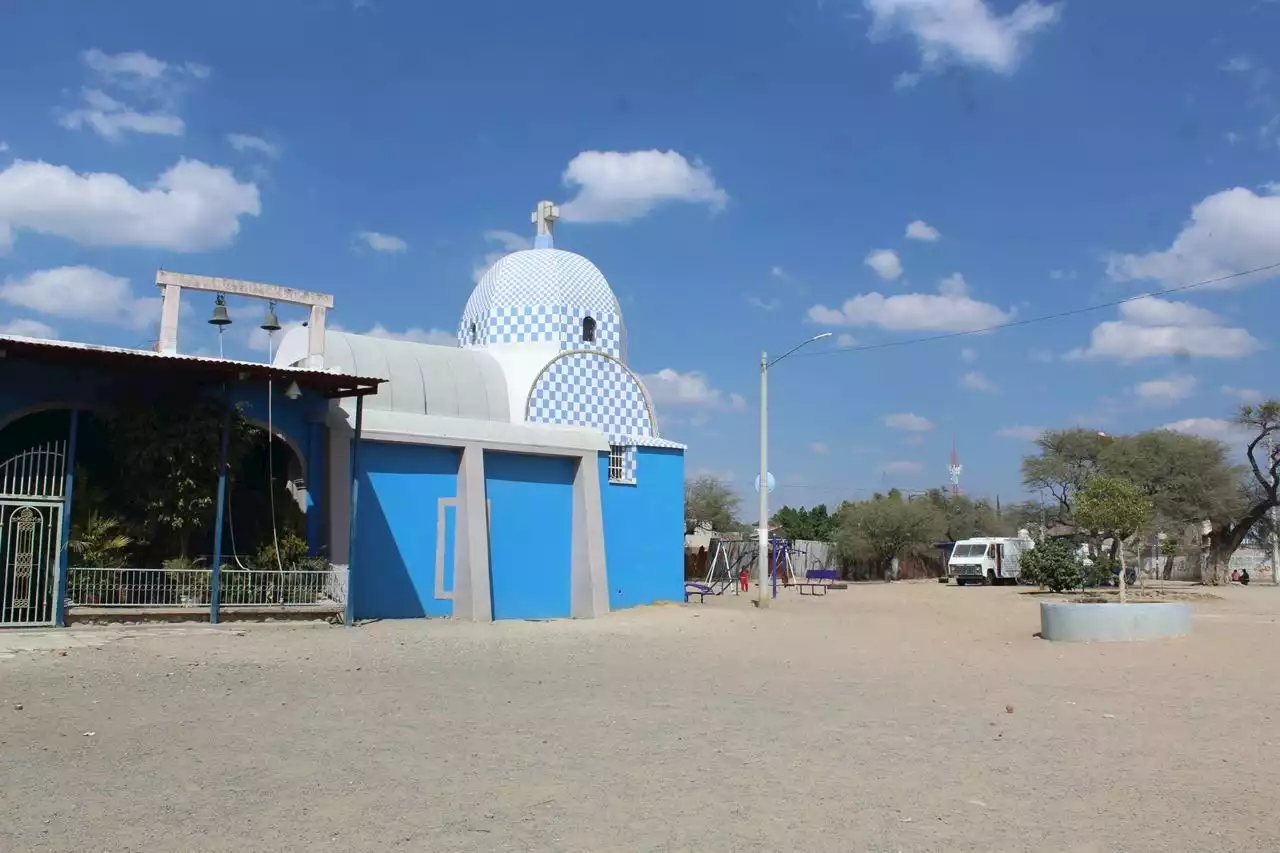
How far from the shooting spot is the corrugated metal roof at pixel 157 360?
42.9 feet

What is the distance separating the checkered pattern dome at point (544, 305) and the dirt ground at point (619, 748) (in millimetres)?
10863

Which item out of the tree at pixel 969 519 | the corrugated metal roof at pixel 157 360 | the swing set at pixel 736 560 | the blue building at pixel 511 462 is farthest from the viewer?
the tree at pixel 969 519

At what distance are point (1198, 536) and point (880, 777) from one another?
148 feet

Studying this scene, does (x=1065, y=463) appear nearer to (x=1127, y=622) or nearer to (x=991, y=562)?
(x=991, y=562)

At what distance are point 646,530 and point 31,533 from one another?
1238 centimetres

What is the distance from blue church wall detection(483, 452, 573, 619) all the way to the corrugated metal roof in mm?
4807

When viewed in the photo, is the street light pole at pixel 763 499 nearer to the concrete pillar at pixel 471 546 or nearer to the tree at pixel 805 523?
the concrete pillar at pixel 471 546

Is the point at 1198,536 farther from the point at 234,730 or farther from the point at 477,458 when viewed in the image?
the point at 234,730

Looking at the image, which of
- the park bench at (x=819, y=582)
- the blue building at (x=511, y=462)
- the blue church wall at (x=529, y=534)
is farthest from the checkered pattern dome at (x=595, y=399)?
the park bench at (x=819, y=582)

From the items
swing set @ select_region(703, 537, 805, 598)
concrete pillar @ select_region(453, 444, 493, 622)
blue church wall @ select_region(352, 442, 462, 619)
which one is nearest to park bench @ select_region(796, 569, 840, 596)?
swing set @ select_region(703, 537, 805, 598)

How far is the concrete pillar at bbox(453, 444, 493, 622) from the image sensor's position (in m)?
18.7

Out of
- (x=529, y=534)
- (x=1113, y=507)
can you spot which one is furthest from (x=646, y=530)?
(x=1113, y=507)

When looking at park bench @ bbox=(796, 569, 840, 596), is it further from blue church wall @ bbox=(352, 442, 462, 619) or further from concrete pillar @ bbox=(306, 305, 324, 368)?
concrete pillar @ bbox=(306, 305, 324, 368)

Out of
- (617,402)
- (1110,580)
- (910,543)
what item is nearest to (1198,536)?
(910,543)
